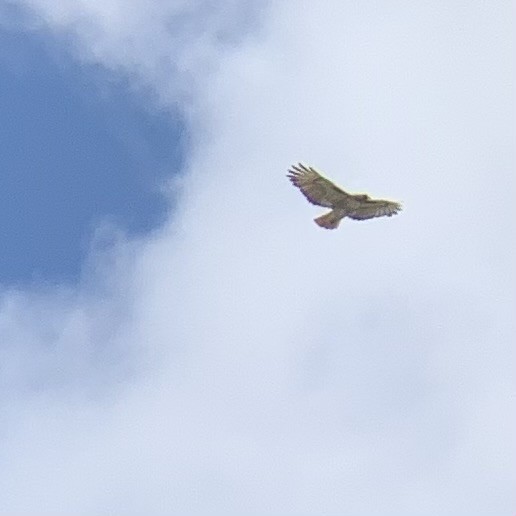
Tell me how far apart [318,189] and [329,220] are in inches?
105

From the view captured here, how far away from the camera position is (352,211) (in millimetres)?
75000

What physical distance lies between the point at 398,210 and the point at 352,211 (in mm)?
2816

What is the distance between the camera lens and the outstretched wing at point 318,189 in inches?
2842

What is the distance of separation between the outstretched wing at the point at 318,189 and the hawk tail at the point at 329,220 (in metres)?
0.60

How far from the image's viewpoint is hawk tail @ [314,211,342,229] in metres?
74.6

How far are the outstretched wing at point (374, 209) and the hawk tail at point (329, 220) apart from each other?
88cm

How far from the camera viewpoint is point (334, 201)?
243 feet

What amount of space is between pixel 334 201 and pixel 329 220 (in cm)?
148

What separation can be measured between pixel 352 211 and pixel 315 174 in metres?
4.21

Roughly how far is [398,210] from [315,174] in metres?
6.44

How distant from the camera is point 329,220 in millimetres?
74938

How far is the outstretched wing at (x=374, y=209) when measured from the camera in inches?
2945

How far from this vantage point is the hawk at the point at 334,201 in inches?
2847

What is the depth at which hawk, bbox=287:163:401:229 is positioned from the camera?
2847 inches
